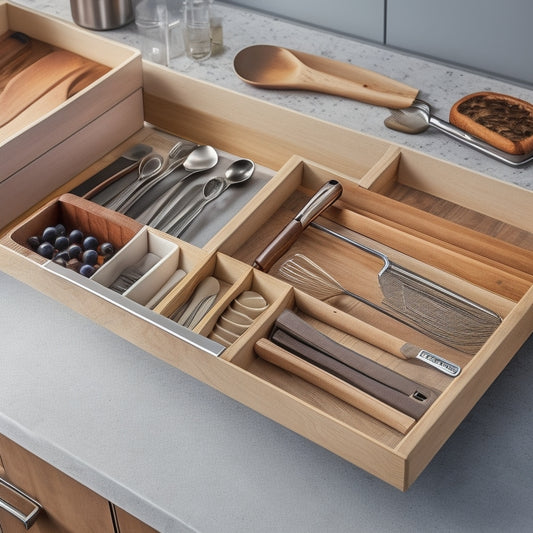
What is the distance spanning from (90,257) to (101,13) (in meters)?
0.66

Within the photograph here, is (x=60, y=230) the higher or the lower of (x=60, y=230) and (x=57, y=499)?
the higher

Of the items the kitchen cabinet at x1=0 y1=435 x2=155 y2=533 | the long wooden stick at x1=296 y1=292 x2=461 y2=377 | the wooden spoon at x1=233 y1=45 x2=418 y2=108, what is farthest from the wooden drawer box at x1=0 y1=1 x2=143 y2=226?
the long wooden stick at x1=296 y1=292 x2=461 y2=377

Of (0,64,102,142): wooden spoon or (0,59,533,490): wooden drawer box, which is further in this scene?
(0,64,102,142): wooden spoon

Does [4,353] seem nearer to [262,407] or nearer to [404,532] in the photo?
[262,407]

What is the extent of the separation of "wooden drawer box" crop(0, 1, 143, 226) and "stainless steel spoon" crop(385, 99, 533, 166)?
45 centimetres

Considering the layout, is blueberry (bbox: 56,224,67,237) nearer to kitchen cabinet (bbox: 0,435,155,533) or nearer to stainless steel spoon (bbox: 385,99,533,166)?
kitchen cabinet (bbox: 0,435,155,533)

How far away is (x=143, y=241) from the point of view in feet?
3.87

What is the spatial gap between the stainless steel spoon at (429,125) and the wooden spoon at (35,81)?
0.57 m

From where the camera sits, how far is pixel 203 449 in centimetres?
100

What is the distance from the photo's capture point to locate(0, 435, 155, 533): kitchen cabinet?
41.8 inches

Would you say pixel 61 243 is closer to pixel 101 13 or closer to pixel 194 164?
pixel 194 164

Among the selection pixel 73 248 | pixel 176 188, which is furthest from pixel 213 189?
pixel 73 248

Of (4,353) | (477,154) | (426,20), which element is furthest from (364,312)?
(426,20)

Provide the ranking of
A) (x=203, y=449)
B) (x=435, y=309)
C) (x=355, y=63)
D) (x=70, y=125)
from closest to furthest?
(x=203, y=449) → (x=435, y=309) → (x=70, y=125) → (x=355, y=63)
